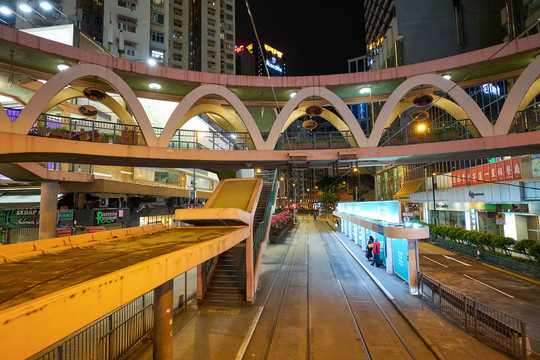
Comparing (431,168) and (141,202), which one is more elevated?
(431,168)

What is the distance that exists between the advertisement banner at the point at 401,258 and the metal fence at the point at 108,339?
10.7m

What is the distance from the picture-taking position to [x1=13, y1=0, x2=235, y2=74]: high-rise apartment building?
39156 mm

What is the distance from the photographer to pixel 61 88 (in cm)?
1324

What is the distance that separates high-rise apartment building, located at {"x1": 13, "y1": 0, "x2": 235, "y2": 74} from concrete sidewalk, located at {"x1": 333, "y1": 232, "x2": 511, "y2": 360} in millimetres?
25231

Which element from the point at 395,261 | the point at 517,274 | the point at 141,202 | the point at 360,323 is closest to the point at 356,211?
the point at 395,261

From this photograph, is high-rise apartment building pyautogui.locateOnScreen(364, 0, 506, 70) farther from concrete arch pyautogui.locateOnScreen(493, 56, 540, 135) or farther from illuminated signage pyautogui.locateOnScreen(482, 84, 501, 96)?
concrete arch pyautogui.locateOnScreen(493, 56, 540, 135)

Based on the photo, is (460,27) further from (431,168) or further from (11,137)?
(11,137)

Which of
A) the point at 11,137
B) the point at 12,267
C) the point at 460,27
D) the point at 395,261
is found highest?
the point at 460,27

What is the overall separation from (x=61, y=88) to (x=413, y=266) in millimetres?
17665

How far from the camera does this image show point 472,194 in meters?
23.6

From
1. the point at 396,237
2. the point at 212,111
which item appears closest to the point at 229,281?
the point at 396,237

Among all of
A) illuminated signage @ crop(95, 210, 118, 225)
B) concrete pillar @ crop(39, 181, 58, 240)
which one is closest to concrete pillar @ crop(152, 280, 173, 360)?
illuminated signage @ crop(95, 210, 118, 225)

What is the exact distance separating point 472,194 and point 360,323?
20.0 m

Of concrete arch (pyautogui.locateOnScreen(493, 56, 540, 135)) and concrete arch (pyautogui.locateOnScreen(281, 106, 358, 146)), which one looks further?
concrete arch (pyautogui.locateOnScreen(281, 106, 358, 146))
